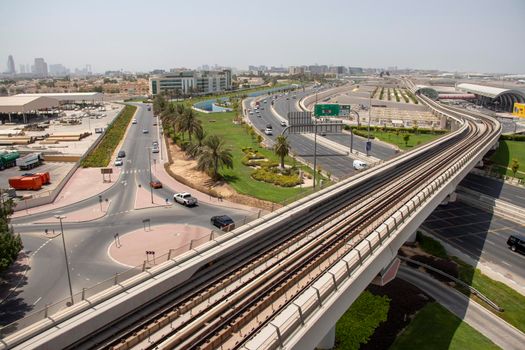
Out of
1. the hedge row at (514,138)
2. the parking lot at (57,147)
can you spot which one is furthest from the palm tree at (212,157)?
the hedge row at (514,138)

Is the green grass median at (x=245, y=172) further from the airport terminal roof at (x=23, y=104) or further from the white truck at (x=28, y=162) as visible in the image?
the airport terminal roof at (x=23, y=104)

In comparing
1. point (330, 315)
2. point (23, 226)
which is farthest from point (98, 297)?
point (23, 226)

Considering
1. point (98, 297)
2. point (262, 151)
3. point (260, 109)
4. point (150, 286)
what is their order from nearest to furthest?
point (98, 297) → point (150, 286) → point (262, 151) → point (260, 109)

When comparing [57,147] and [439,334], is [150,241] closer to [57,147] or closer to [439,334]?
[439,334]

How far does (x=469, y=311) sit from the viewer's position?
26406mm

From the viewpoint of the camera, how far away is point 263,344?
12578 millimetres

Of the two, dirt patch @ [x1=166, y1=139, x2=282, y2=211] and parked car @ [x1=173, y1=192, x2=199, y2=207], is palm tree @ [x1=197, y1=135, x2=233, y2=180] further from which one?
parked car @ [x1=173, y1=192, x2=199, y2=207]

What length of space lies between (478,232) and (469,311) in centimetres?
1663

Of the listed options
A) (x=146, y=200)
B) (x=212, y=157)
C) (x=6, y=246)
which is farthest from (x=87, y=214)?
(x=212, y=157)

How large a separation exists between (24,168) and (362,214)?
57424mm

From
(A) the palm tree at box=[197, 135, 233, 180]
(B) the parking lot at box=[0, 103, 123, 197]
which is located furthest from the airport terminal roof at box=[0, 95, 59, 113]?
(A) the palm tree at box=[197, 135, 233, 180]

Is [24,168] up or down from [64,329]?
down

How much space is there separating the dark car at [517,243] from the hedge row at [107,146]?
197 ft

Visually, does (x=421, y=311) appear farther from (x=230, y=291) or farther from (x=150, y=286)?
(x=150, y=286)
